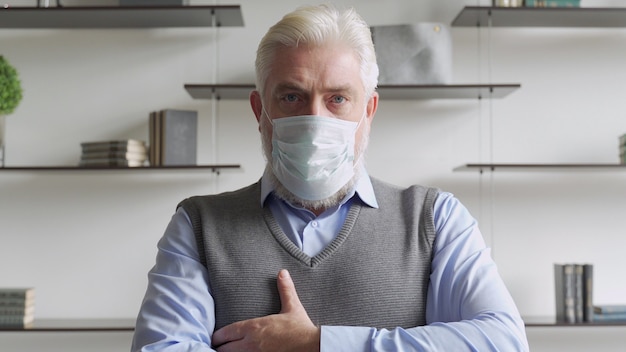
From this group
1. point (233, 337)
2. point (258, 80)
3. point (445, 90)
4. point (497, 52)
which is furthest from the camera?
point (497, 52)

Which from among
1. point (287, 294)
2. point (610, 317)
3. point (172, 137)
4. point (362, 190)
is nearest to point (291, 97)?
point (362, 190)

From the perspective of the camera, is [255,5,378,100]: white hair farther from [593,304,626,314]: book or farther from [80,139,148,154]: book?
[593,304,626,314]: book

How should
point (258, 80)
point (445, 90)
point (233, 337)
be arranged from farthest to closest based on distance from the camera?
point (445, 90) < point (258, 80) < point (233, 337)

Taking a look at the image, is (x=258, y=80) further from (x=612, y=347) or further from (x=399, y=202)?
(x=612, y=347)

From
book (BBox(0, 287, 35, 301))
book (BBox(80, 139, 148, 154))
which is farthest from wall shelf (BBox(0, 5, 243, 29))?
book (BBox(0, 287, 35, 301))

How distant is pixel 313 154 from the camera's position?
1552 millimetres

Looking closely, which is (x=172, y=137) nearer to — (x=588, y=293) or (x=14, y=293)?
(x=14, y=293)

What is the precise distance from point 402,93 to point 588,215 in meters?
0.96

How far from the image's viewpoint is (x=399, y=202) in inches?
62.1

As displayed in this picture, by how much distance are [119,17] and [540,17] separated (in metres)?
1.68

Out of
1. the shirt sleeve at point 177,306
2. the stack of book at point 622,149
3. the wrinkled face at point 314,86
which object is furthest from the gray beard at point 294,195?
the stack of book at point 622,149

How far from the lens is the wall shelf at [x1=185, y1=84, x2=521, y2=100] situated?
2842mm

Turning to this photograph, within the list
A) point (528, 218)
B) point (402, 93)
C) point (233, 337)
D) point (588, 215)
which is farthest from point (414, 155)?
point (233, 337)

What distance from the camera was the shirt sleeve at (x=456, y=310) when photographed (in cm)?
132
